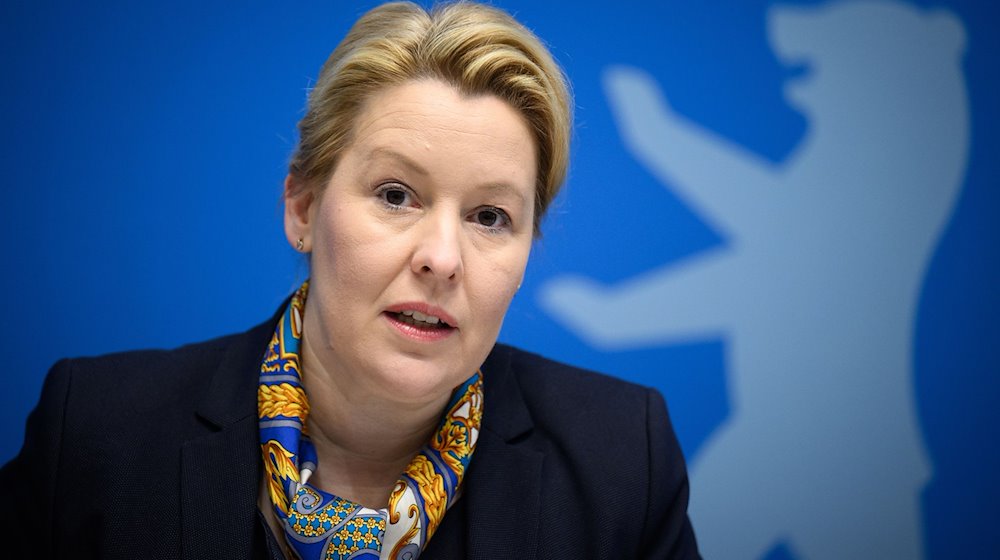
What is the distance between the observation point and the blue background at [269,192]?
2400 millimetres

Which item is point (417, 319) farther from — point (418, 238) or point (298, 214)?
point (298, 214)

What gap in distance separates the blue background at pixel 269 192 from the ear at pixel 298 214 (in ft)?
0.65

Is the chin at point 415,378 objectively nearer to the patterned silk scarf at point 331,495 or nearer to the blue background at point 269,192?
the patterned silk scarf at point 331,495

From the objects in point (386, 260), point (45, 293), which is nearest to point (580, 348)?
point (386, 260)

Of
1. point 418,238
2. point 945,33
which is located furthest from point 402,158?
point 945,33

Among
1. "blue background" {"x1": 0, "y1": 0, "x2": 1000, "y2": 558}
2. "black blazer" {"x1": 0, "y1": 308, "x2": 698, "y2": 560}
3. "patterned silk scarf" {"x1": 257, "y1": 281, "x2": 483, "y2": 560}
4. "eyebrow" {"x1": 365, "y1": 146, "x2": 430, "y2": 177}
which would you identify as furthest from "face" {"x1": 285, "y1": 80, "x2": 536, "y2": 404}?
"blue background" {"x1": 0, "y1": 0, "x2": 1000, "y2": 558}

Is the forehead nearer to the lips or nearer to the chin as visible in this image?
the lips

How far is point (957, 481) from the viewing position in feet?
9.30

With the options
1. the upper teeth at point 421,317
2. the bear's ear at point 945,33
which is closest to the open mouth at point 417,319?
the upper teeth at point 421,317

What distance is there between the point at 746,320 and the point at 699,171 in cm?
49

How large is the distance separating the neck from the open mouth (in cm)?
20

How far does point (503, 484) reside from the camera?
184 centimetres

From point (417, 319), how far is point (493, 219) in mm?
257

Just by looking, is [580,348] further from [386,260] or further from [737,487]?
[386,260]
